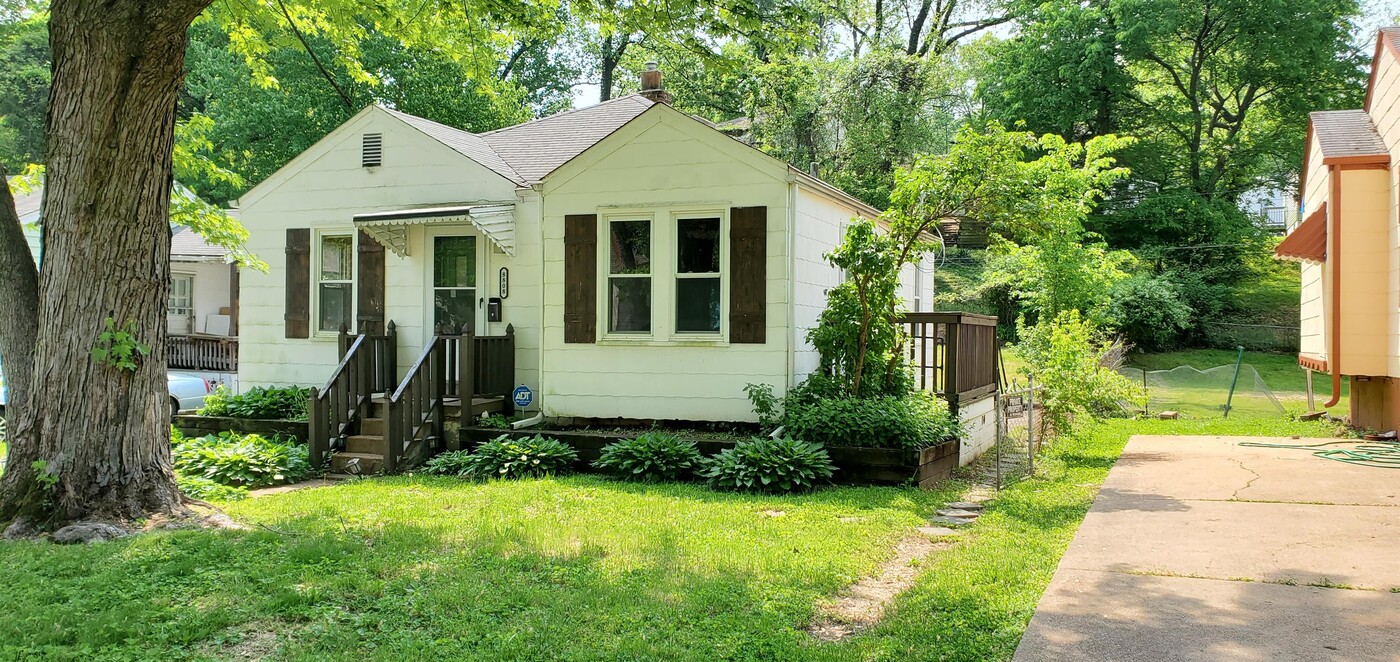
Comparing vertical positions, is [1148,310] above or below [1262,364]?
above

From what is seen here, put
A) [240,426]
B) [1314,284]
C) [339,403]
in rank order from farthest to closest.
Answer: [1314,284] → [240,426] → [339,403]

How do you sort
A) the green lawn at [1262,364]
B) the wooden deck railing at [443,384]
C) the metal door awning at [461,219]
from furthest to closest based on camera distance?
the green lawn at [1262,364] → the metal door awning at [461,219] → the wooden deck railing at [443,384]

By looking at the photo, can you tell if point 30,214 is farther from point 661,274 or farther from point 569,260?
point 661,274

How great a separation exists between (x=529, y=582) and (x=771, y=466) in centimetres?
352

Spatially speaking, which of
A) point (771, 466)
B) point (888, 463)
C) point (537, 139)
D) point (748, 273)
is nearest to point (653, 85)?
point (537, 139)

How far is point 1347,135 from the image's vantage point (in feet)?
36.5

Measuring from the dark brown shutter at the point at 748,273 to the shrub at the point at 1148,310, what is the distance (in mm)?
17517

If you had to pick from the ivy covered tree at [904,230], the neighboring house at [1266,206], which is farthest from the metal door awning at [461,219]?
the neighboring house at [1266,206]

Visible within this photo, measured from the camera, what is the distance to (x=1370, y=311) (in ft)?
34.7

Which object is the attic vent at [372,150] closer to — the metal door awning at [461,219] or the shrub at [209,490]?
the metal door awning at [461,219]

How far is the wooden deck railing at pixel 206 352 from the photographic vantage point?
62.5ft

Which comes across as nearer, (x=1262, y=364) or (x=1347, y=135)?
(x=1347, y=135)

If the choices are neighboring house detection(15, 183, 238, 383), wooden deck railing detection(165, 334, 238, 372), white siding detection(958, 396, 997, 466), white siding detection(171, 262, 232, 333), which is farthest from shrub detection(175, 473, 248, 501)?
white siding detection(171, 262, 232, 333)

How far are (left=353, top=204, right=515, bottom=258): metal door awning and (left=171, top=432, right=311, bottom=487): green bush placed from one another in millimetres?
2716
